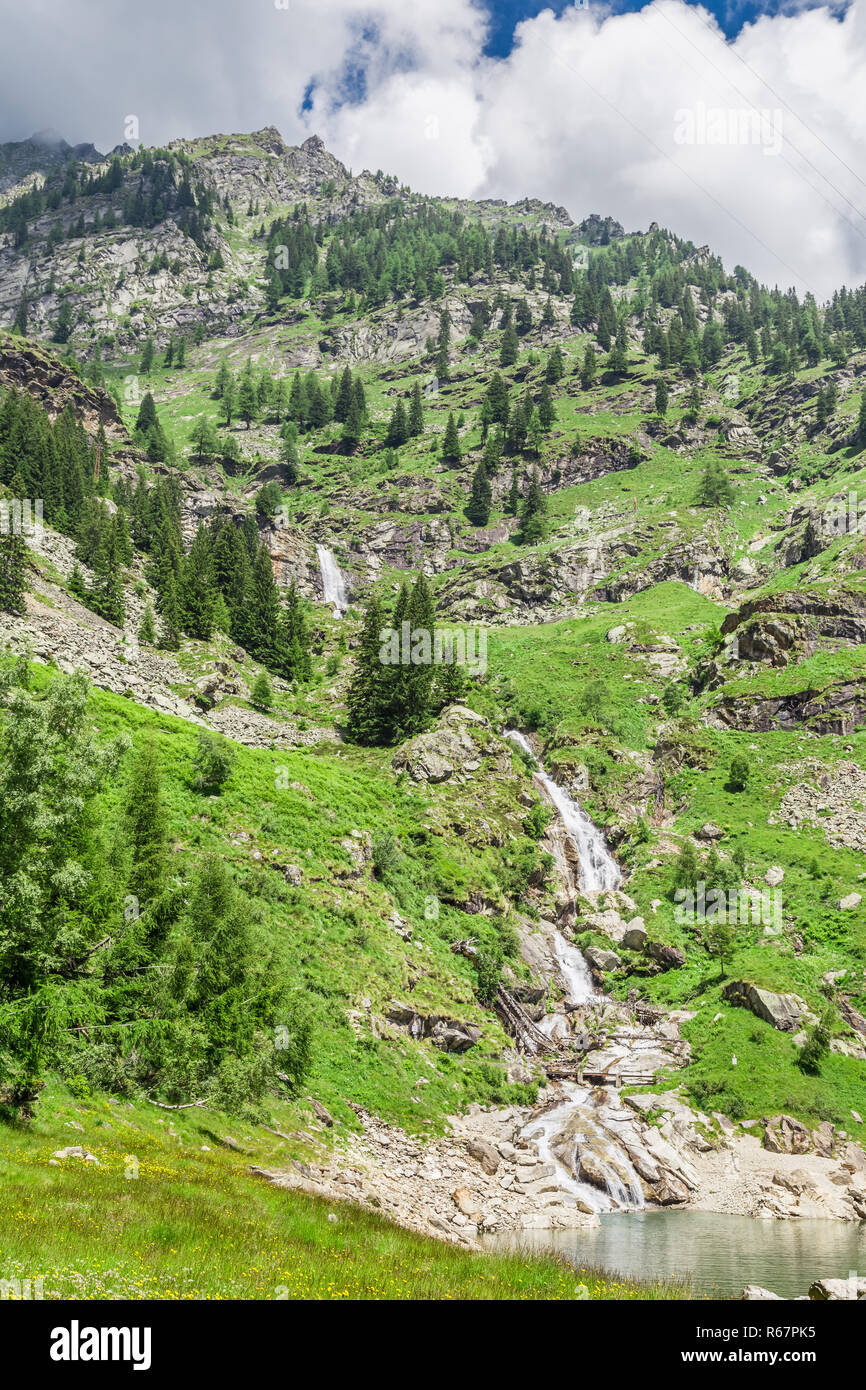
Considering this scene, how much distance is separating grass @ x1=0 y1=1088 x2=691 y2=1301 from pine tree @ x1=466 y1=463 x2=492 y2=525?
157 metres

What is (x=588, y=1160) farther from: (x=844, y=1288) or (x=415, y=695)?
(x=415, y=695)

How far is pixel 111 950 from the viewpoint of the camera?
2588 centimetres

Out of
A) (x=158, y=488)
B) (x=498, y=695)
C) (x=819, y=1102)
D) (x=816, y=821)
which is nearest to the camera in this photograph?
(x=819, y=1102)

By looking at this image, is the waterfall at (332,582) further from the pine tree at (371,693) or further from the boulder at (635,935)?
the boulder at (635,935)

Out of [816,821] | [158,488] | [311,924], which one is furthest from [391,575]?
[311,924]

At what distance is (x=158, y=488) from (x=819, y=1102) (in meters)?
133

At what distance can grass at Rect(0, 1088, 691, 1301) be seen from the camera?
11062mm

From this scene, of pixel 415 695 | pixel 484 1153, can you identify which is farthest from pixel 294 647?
pixel 484 1153

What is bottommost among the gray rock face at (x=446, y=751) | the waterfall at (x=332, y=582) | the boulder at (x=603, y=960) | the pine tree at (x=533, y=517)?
the boulder at (x=603, y=960)

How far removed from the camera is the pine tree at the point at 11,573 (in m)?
71.4

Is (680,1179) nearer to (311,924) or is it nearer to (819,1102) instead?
(819,1102)

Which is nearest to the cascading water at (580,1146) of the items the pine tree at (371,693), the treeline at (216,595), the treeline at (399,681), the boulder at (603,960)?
the boulder at (603,960)

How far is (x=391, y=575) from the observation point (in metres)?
155

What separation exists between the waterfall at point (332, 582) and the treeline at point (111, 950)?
110535 mm
